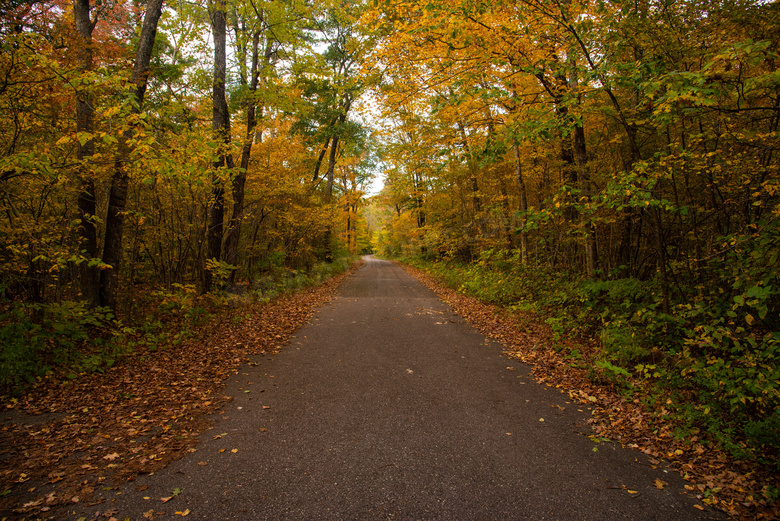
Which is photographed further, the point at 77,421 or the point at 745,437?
the point at 77,421

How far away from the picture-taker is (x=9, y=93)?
4.42 m

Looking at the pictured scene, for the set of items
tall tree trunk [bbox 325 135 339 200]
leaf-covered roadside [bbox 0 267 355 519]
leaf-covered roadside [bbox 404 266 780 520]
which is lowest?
leaf-covered roadside [bbox 404 266 780 520]

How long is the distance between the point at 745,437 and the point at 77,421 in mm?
7004

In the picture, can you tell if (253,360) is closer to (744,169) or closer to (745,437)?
(745,437)

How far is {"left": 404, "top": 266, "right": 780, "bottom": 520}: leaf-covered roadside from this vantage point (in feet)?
8.80

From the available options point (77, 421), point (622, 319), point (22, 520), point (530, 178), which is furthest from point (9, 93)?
point (530, 178)

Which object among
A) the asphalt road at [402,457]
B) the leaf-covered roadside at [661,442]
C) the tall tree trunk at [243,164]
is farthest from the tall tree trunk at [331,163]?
the leaf-covered roadside at [661,442]

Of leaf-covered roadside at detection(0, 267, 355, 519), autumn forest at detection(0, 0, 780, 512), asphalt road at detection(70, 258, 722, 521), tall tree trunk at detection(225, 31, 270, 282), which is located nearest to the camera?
asphalt road at detection(70, 258, 722, 521)

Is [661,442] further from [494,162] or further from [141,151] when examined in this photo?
[141,151]

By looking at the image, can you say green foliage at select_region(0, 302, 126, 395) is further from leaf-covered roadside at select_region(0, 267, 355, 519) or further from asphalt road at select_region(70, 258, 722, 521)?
asphalt road at select_region(70, 258, 722, 521)

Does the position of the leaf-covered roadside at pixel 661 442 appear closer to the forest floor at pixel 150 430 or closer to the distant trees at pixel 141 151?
the forest floor at pixel 150 430

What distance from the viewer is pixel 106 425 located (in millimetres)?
3631

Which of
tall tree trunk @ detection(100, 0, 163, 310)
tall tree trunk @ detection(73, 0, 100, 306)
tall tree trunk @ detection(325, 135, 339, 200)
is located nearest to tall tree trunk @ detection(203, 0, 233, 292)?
tall tree trunk @ detection(100, 0, 163, 310)

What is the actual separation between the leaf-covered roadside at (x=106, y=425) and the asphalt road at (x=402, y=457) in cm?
32
